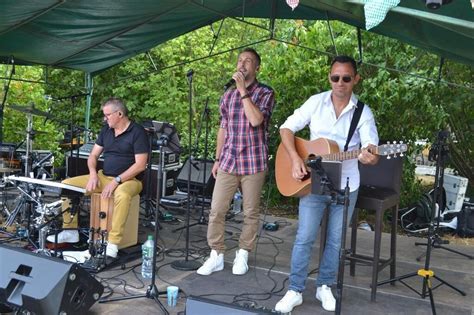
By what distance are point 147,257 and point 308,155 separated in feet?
4.89

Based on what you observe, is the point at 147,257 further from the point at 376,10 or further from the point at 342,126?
the point at 376,10

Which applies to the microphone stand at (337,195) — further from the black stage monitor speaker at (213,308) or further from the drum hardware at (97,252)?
the drum hardware at (97,252)

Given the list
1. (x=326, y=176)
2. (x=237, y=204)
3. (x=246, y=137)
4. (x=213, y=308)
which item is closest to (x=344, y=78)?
(x=326, y=176)

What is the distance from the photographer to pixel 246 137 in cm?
387

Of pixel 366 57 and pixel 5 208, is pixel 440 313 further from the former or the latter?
pixel 5 208

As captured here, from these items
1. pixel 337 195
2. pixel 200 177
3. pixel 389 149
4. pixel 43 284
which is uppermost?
pixel 389 149

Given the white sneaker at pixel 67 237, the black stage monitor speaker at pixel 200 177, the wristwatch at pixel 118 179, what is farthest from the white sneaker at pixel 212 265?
the black stage monitor speaker at pixel 200 177

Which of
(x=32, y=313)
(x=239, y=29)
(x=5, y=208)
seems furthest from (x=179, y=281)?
(x=239, y=29)

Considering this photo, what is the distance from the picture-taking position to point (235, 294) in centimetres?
353

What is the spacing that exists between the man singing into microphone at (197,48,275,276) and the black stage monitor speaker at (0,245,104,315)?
1245 mm

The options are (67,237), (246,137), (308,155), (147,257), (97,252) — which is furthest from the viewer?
(67,237)

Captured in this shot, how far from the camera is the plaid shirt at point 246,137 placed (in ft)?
12.6

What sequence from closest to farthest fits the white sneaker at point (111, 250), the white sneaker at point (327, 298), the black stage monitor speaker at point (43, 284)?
the black stage monitor speaker at point (43, 284)
the white sneaker at point (327, 298)
the white sneaker at point (111, 250)

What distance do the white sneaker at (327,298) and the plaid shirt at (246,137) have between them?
103 cm
